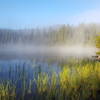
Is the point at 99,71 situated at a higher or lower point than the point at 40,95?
higher

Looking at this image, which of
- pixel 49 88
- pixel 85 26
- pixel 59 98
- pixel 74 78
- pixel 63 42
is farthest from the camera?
pixel 85 26

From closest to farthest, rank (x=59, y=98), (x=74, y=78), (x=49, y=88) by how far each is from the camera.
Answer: (x=59, y=98)
(x=49, y=88)
(x=74, y=78)

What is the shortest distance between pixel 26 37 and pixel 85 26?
3123 cm

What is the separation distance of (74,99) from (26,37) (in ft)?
244

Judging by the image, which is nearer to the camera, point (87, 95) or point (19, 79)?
point (87, 95)

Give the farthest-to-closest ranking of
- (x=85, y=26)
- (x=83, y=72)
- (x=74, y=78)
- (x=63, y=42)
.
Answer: (x=85, y=26), (x=63, y=42), (x=83, y=72), (x=74, y=78)

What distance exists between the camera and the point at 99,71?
4590 millimetres

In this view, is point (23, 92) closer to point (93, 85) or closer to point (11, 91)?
point (11, 91)

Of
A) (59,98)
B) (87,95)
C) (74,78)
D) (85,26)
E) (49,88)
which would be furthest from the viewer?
(85,26)

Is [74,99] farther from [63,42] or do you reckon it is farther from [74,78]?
[63,42]

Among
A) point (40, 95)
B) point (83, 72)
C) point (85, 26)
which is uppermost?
point (85, 26)

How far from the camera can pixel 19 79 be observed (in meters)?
4.59

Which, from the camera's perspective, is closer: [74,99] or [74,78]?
[74,99]

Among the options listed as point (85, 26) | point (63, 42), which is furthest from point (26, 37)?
point (85, 26)
